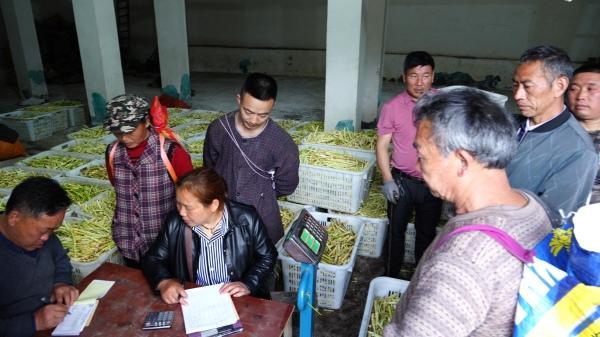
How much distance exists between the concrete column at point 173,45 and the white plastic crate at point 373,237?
26.5 feet

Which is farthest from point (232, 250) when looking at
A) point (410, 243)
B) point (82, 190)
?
point (82, 190)

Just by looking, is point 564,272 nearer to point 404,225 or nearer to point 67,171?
point 404,225

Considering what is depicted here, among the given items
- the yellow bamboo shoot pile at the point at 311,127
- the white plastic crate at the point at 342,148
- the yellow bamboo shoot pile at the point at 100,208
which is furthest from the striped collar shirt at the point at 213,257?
the yellow bamboo shoot pile at the point at 311,127

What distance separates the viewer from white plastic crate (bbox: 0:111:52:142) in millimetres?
7602

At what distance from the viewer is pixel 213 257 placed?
7.48 ft

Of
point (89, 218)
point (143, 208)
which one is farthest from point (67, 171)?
point (143, 208)

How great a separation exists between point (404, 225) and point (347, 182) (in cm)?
75

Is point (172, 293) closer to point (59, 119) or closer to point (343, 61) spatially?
point (343, 61)

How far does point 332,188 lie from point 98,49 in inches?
226

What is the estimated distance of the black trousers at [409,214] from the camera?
11.1 ft

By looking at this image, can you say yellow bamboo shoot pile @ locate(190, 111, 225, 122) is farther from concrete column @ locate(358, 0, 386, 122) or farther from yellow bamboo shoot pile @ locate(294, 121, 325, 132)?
concrete column @ locate(358, 0, 386, 122)

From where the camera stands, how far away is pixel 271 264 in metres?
2.41

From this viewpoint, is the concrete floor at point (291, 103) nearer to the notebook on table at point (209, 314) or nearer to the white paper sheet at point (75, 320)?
the notebook on table at point (209, 314)

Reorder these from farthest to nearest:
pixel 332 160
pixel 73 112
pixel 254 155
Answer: pixel 73 112 < pixel 332 160 < pixel 254 155
